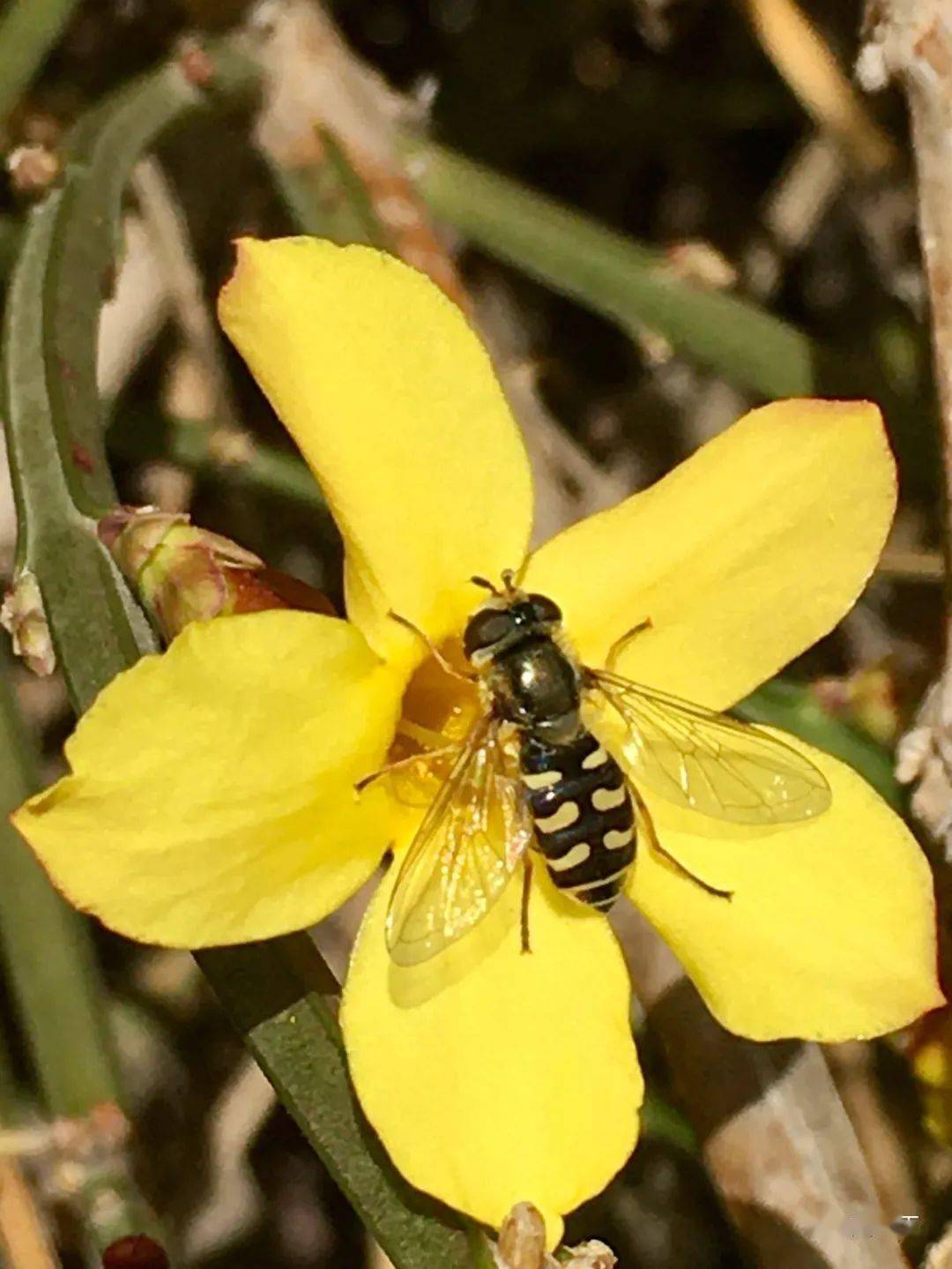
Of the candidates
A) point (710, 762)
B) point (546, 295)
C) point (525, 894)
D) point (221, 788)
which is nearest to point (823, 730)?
point (710, 762)

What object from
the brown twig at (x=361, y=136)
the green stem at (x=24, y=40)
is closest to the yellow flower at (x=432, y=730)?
the brown twig at (x=361, y=136)

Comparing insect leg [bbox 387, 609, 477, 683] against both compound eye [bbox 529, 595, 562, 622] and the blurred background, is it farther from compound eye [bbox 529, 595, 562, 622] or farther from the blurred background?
the blurred background

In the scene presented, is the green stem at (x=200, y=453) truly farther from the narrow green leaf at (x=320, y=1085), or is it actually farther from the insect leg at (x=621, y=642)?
the narrow green leaf at (x=320, y=1085)

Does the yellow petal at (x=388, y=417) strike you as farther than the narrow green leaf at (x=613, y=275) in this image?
No

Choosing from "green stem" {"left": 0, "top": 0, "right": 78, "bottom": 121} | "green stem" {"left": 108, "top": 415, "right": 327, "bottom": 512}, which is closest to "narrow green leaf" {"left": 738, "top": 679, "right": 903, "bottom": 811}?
"green stem" {"left": 108, "top": 415, "right": 327, "bottom": 512}

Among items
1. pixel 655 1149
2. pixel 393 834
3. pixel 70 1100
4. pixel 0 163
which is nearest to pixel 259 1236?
pixel 655 1149

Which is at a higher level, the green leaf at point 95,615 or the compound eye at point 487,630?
the compound eye at point 487,630

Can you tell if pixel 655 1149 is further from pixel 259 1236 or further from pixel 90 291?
pixel 90 291
